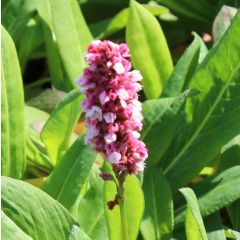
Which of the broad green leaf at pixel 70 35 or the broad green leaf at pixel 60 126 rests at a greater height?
the broad green leaf at pixel 70 35

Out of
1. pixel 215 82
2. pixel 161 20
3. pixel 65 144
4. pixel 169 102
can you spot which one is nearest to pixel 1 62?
pixel 65 144

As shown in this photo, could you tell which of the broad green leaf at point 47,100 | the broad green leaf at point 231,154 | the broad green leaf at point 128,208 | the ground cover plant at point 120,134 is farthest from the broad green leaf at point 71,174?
the broad green leaf at point 47,100

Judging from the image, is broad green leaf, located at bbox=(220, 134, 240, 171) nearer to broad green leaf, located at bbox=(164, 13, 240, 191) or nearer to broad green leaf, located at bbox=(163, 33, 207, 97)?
broad green leaf, located at bbox=(164, 13, 240, 191)

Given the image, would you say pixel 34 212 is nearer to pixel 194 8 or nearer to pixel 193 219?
pixel 193 219

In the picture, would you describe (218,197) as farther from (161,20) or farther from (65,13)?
(161,20)

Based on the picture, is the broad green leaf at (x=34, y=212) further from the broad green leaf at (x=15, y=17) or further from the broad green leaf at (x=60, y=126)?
the broad green leaf at (x=15, y=17)

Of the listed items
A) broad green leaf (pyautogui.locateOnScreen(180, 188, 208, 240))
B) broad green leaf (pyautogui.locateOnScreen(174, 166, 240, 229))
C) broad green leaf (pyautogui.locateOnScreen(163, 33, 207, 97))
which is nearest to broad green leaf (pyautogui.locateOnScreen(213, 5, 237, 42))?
broad green leaf (pyautogui.locateOnScreen(163, 33, 207, 97))

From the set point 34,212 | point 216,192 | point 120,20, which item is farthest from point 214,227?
point 120,20
